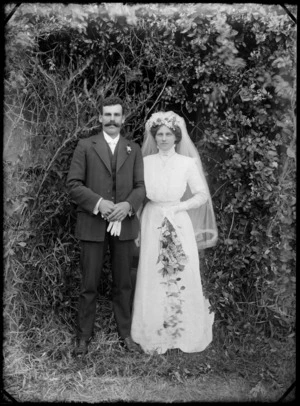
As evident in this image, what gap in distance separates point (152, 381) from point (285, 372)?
1173mm

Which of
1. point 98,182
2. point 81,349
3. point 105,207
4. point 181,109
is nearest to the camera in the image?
point 105,207

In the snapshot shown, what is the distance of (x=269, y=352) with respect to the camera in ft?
16.2

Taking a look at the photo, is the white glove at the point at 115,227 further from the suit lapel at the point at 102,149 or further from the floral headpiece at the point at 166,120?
the floral headpiece at the point at 166,120

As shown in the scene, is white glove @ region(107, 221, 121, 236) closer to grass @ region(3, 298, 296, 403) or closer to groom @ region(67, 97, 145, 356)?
groom @ region(67, 97, 145, 356)

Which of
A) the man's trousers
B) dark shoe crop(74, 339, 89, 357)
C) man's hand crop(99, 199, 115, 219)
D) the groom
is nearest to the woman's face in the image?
the groom

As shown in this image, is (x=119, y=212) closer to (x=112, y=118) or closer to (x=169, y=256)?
(x=169, y=256)

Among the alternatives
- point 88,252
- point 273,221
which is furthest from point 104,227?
point 273,221

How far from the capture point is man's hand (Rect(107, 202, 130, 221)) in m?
4.70

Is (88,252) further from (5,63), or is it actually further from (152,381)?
(5,63)

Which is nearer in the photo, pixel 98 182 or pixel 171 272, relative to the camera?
pixel 98 182

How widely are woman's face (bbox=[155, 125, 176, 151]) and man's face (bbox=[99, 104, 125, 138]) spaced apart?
0.42 meters

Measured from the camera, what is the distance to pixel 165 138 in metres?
5.05

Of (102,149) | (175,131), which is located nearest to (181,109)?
(175,131)

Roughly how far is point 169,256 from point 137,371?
43.0 inches
